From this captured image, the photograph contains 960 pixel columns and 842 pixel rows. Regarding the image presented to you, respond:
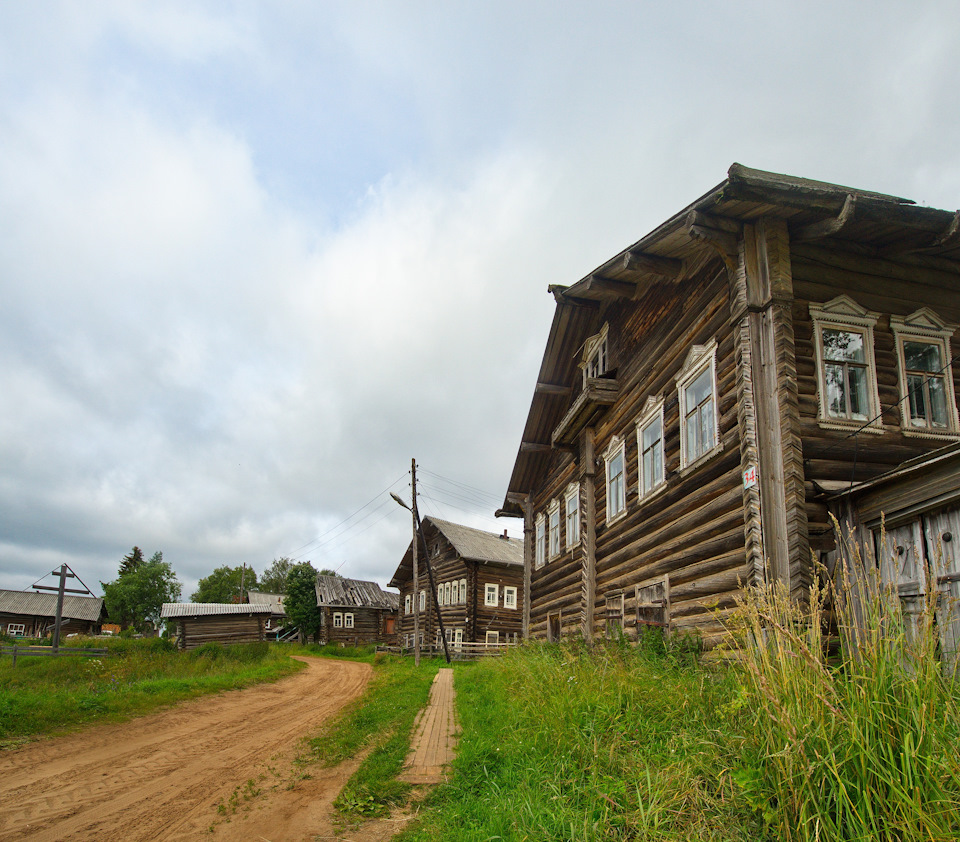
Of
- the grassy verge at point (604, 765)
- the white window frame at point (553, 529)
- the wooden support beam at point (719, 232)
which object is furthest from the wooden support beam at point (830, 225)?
the white window frame at point (553, 529)

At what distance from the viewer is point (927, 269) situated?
8.45 metres

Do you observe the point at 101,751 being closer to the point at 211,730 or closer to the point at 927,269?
the point at 211,730

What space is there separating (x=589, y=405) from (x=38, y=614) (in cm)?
6813

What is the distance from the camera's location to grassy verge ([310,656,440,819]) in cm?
588

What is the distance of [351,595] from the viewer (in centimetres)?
5166

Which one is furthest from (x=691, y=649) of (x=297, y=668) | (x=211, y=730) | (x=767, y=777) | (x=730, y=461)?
(x=297, y=668)

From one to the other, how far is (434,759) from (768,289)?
22.1ft

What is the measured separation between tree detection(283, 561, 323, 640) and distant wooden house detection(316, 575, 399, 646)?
2.66 feet

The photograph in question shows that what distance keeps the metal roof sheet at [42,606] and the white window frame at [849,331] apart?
2583 inches

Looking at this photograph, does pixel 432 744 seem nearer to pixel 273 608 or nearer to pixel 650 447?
pixel 650 447

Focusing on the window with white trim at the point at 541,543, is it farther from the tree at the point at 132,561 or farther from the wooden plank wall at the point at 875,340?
the tree at the point at 132,561

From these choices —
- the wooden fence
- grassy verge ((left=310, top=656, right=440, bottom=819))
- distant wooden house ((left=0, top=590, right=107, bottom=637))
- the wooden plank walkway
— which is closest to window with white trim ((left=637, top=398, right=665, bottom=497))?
the wooden plank walkway

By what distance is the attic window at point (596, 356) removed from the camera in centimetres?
1399

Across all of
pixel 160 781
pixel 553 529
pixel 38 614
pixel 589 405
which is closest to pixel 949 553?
pixel 589 405
